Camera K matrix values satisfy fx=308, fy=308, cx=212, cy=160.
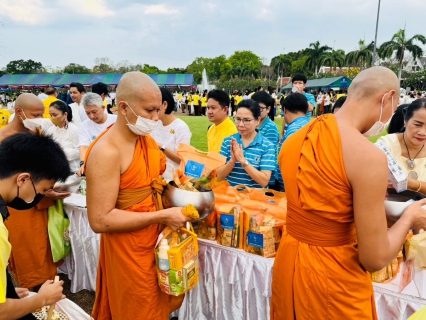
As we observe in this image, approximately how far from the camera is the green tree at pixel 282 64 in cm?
6228

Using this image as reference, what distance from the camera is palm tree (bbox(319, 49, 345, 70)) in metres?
51.6

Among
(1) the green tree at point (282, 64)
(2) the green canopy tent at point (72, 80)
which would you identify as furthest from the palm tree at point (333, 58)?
(2) the green canopy tent at point (72, 80)

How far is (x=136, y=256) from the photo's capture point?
190 centimetres

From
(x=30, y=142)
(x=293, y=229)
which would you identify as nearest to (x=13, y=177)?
(x=30, y=142)

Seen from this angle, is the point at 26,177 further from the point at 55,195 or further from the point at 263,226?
the point at 55,195

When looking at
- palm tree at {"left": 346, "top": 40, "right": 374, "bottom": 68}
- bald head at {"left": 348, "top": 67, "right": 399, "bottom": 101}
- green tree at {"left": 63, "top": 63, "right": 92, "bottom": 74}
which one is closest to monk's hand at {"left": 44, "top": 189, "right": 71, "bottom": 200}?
bald head at {"left": 348, "top": 67, "right": 399, "bottom": 101}

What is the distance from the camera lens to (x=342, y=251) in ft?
4.56

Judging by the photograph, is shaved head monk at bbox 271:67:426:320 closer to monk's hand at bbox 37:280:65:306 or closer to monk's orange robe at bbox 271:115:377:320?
monk's orange robe at bbox 271:115:377:320

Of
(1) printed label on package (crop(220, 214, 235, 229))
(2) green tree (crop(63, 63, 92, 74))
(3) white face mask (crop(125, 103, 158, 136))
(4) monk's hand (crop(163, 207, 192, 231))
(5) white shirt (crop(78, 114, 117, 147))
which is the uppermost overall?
(2) green tree (crop(63, 63, 92, 74))

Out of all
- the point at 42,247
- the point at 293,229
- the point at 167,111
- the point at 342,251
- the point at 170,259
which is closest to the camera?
the point at 342,251

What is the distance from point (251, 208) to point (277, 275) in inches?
27.3

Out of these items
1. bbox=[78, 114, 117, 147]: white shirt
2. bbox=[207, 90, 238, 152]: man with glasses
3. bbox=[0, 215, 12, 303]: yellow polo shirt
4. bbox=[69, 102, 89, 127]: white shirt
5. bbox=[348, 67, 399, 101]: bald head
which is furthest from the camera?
bbox=[69, 102, 89, 127]: white shirt

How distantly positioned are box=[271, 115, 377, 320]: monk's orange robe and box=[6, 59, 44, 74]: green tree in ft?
312

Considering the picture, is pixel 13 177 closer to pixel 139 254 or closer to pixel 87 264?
pixel 139 254
